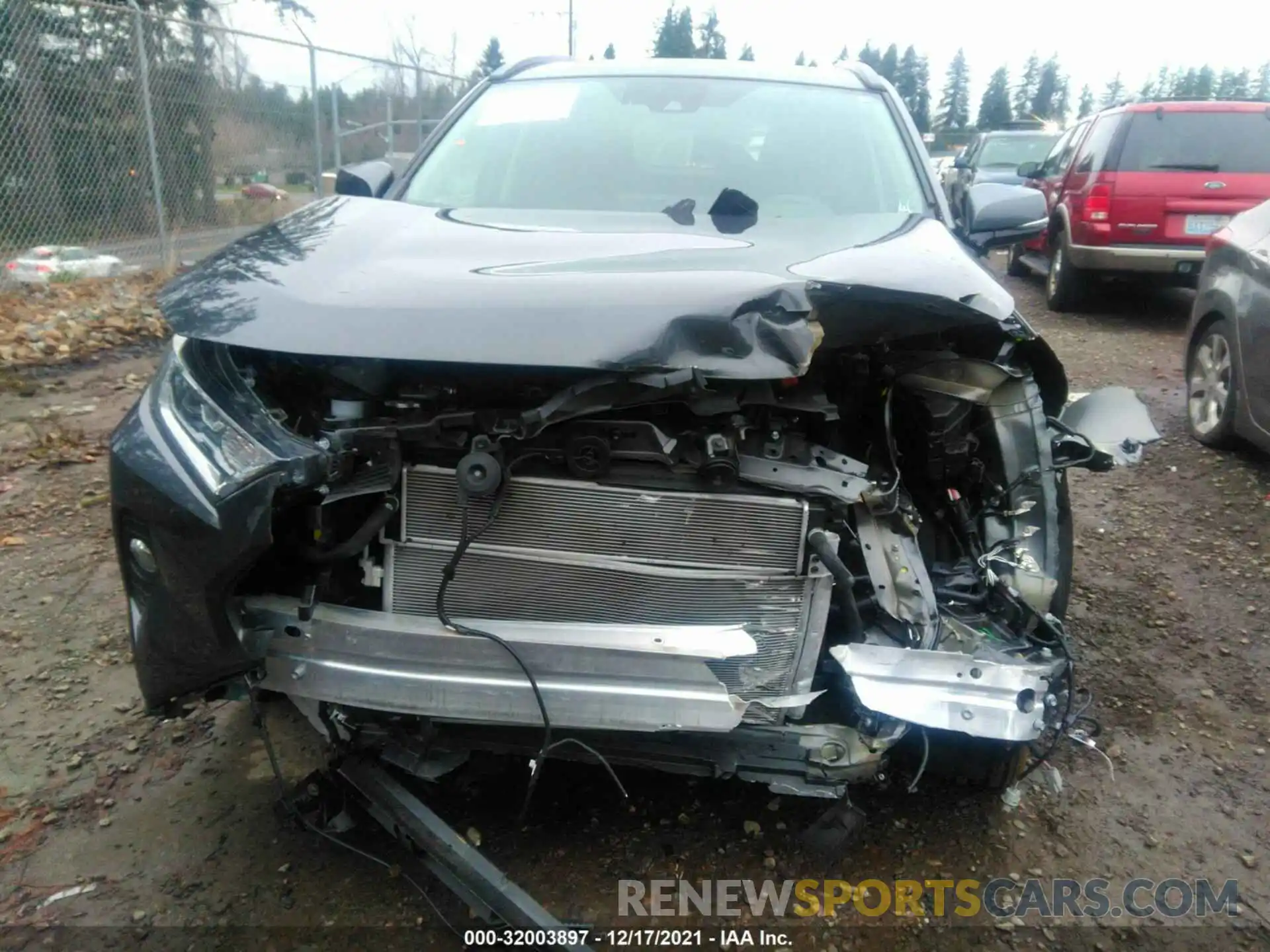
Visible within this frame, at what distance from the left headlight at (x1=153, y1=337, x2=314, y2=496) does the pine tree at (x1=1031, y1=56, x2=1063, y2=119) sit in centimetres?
7603

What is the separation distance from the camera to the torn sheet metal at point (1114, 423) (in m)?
2.39

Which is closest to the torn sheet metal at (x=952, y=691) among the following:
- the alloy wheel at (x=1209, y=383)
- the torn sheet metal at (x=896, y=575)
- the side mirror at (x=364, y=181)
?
the torn sheet metal at (x=896, y=575)

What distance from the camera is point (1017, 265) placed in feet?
35.6

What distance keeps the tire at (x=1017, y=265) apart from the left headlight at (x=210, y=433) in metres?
10.0

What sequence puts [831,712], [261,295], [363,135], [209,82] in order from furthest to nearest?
1. [363,135]
2. [209,82]
3. [831,712]
4. [261,295]

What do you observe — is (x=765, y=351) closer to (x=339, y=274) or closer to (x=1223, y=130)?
(x=339, y=274)

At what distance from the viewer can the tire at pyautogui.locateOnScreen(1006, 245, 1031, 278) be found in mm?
10484

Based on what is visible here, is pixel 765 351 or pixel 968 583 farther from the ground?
pixel 765 351

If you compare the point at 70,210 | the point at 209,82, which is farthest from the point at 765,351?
the point at 209,82

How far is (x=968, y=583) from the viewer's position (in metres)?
2.28

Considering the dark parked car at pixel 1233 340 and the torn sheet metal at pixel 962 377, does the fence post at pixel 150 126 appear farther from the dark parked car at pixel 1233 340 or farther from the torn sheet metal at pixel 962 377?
the dark parked car at pixel 1233 340

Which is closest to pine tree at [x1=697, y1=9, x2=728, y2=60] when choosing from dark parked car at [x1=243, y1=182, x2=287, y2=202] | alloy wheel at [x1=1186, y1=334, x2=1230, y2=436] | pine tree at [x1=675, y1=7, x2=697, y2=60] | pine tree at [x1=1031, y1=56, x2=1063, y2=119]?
pine tree at [x1=675, y1=7, x2=697, y2=60]

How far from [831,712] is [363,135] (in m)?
11.0

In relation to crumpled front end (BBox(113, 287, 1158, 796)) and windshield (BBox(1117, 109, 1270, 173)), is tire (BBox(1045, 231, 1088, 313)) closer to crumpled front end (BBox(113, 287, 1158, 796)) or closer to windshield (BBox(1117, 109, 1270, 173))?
windshield (BBox(1117, 109, 1270, 173))
